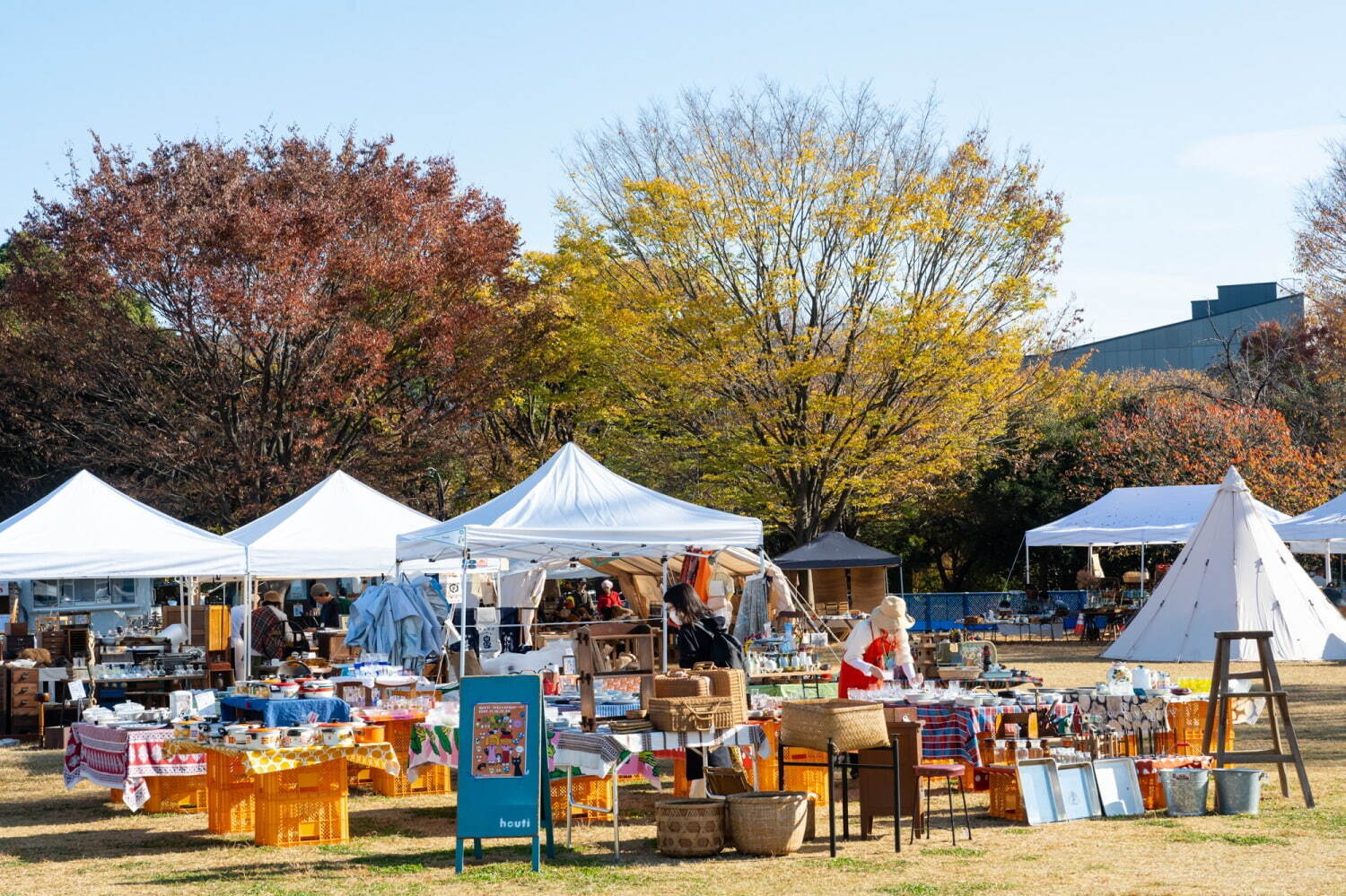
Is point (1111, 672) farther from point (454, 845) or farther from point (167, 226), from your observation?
point (167, 226)

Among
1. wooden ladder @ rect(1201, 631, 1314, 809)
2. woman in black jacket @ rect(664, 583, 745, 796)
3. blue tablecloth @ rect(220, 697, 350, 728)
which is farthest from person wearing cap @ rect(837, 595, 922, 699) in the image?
blue tablecloth @ rect(220, 697, 350, 728)

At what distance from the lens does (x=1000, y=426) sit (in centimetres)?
2714

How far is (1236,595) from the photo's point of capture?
731 inches

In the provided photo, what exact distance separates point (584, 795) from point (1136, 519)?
698 inches

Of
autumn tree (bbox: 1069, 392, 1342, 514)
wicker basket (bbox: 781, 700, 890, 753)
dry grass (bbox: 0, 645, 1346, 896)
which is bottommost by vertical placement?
dry grass (bbox: 0, 645, 1346, 896)

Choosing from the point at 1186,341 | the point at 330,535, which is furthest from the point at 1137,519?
the point at 1186,341

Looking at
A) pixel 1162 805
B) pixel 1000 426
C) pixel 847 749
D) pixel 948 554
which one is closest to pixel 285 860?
pixel 847 749

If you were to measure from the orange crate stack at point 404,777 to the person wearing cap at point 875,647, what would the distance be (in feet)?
10.7

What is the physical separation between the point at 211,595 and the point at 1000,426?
16807 mm

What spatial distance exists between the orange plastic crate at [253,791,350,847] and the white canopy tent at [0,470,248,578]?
6145 mm

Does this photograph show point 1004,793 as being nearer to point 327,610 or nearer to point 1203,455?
point 327,610

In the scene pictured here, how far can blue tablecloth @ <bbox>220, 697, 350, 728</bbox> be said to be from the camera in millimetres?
9500

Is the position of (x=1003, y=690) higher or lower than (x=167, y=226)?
lower

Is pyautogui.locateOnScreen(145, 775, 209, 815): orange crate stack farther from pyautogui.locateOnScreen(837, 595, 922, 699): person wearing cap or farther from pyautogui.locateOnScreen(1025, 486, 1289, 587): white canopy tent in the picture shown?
pyautogui.locateOnScreen(1025, 486, 1289, 587): white canopy tent
